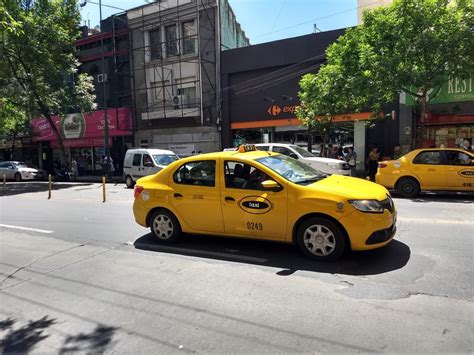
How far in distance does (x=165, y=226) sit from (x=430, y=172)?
27.4 ft

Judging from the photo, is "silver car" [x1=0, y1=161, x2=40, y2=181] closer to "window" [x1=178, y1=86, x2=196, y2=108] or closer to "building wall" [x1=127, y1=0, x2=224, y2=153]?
"building wall" [x1=127, y1=0, x2=224, y2=153]

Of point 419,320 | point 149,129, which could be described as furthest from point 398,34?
point 149,129

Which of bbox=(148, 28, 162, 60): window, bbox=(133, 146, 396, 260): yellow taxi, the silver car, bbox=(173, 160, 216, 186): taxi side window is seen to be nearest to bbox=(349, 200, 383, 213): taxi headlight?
bbox=(133, 146, 396, 260): yellow taxi

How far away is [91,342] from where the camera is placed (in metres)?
3.82

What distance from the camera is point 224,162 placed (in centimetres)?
656

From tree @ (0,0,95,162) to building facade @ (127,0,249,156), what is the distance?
390 centimetres

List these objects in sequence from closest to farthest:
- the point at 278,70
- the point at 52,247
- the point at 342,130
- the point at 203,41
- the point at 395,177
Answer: the point at 52,247 → the point at 395,177 → the point at 342,130 → the point at 278,70 → the point at 203,41

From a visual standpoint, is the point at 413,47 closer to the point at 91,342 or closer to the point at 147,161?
the point at 147,161

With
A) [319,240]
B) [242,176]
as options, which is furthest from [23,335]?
[319,240]

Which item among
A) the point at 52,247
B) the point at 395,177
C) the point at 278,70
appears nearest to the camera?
the point at 52,247

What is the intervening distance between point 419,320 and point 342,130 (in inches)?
732

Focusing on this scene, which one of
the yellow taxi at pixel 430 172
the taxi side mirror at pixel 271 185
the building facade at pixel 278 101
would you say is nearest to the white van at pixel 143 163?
the building facade at pixel 278 101

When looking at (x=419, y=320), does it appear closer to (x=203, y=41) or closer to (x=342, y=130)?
(x=342, y=130)

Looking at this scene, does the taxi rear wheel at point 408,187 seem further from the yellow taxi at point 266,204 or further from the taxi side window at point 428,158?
the yellow taxi at point 266,204
